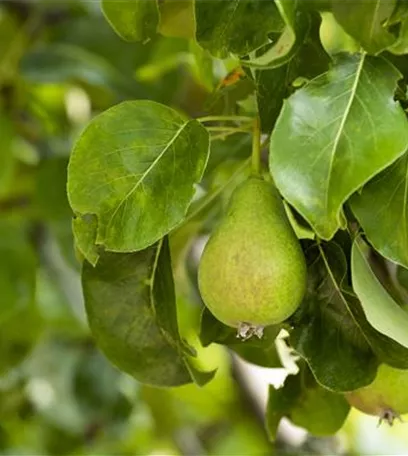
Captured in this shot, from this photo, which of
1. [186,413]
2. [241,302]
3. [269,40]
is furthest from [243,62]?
[186,413]

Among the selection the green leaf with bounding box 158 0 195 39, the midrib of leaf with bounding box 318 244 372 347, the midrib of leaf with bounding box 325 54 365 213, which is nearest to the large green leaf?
the midrib of leaf with bounding box 318 244 372 347

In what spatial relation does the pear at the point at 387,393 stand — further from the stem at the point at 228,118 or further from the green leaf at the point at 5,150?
the green leaf at the point at 5,150

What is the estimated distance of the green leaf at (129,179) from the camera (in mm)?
695

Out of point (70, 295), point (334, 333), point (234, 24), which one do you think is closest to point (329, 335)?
point (334, 333)

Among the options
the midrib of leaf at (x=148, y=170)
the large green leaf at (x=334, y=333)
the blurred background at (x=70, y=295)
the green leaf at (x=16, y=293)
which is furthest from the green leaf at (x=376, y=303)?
the green leaf at (x=16, y=293)

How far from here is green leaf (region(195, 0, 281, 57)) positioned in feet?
2.16

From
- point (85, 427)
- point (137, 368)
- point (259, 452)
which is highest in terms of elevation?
point (137, 368)

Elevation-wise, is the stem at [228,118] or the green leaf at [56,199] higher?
the stem at [228,118]

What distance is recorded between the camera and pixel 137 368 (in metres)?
0.86

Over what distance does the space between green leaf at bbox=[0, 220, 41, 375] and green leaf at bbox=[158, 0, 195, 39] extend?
25.3 inches

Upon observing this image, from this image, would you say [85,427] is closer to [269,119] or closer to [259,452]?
[259,452]

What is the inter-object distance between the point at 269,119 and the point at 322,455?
719mm

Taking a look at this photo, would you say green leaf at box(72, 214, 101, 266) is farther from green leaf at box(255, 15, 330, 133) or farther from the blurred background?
the blurred background

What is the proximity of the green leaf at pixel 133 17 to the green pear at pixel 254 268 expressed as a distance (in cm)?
14
